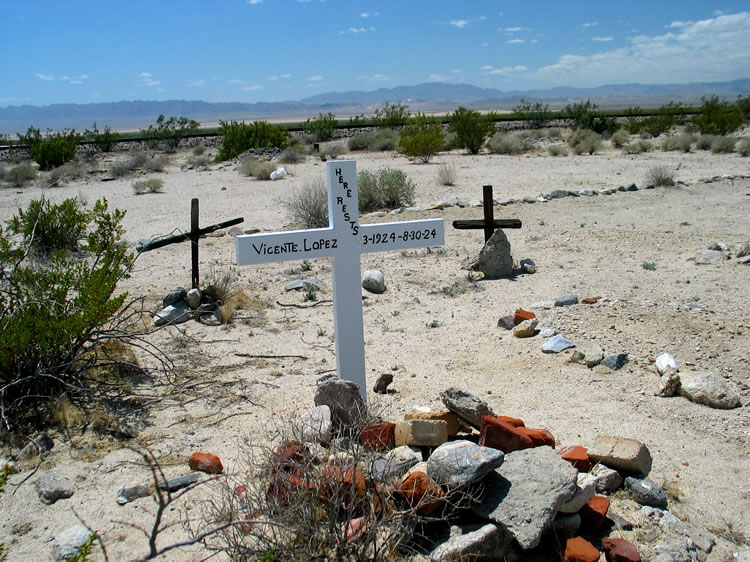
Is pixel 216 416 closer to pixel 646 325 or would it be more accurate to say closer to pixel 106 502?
pixel 106 502

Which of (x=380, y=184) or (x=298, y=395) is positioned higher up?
(x=380, y=184)

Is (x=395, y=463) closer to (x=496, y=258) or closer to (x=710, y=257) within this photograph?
(x=496, y=258)

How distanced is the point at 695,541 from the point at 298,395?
306cm

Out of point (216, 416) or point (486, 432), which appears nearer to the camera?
point (486, 432)

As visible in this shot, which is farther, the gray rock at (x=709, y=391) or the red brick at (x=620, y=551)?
the gray rock at (x=709, y=391)

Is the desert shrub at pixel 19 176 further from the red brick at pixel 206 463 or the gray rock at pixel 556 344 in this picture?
the red brick at pixel 206 463

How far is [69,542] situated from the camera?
329cm

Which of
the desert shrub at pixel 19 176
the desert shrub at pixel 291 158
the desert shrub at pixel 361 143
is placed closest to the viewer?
the desert shrub at pixel 19 176

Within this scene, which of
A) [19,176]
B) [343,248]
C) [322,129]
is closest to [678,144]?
[322,129]

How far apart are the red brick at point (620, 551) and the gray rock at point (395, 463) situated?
3.61ft

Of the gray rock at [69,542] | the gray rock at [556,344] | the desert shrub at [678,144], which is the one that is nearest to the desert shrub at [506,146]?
the desert shrub at [678,144]

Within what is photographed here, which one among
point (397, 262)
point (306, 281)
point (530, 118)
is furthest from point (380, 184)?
point (530, 118)

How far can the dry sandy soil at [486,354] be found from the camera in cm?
389

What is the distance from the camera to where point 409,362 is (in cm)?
616
